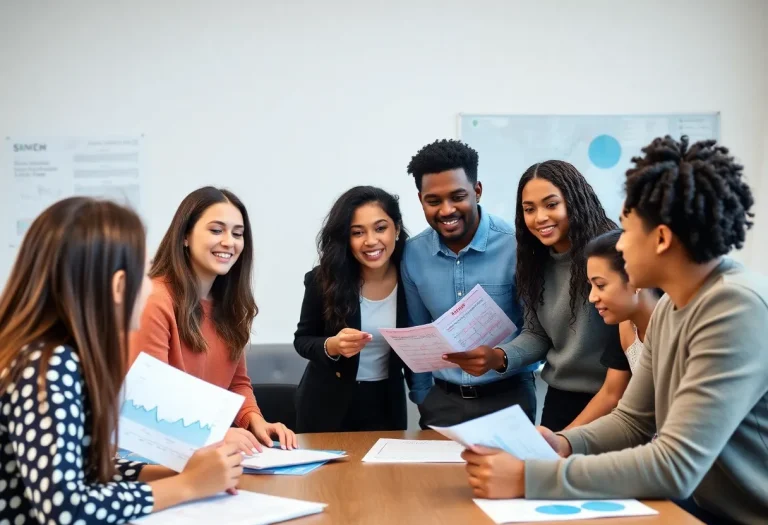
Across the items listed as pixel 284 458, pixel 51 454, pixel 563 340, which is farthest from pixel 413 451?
pixel 51 454

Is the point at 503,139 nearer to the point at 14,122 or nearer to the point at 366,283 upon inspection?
the point at 366,283

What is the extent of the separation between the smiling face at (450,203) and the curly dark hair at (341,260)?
176mm

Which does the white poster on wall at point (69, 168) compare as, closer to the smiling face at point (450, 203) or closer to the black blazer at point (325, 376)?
the black blazer at point (325, 376)

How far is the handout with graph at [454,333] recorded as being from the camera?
2123 millimetres

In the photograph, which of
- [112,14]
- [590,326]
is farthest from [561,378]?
[112,14]

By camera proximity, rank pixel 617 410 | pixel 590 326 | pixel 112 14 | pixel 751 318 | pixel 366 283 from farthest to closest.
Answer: pixel 112 14
pixel 366 283
pixel 590 326
pixel 617 410
pixel 751 318

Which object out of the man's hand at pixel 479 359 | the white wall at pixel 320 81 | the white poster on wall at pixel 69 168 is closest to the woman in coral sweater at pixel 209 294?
the man's hand at pixel 479 359

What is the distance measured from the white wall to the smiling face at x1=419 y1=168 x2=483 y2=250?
1267 millimetres

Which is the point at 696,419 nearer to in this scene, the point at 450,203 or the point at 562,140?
the point at 450,203

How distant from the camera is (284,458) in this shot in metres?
1.82

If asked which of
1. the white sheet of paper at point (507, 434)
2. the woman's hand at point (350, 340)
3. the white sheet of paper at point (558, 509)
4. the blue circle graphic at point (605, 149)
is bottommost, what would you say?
the white sheet of paper at point (558, 509)

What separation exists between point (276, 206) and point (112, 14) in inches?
47.5

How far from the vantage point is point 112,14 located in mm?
3641

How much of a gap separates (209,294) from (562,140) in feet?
7.09
